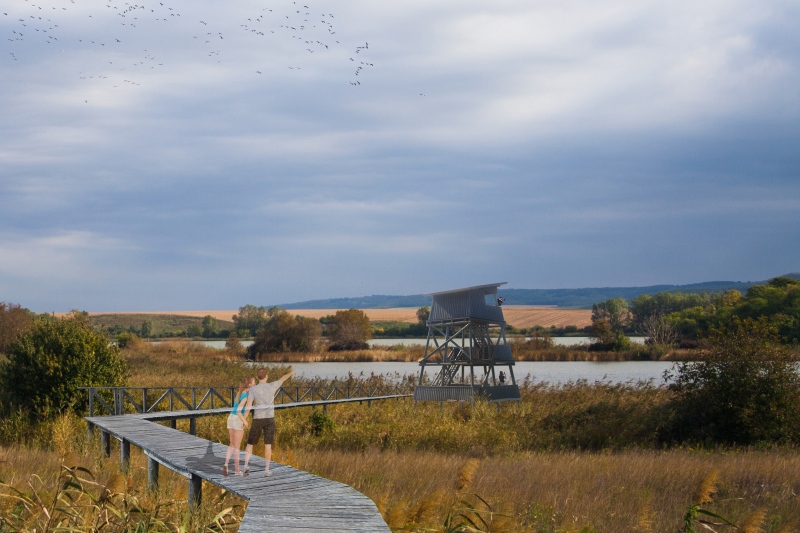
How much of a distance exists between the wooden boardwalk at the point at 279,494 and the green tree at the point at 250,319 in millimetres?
101541

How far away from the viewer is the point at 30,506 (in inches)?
294

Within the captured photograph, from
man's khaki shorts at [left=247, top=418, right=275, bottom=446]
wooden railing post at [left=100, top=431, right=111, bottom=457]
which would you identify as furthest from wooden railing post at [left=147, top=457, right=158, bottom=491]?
wooden railing post at [left=100, top=431, right=111, bottom=457]

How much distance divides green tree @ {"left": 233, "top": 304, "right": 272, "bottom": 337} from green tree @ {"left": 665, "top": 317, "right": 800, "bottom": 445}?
302ft

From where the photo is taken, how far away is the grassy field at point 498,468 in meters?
8.14

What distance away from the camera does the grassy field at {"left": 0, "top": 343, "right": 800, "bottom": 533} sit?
8.14m

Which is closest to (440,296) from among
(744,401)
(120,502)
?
(744,401)

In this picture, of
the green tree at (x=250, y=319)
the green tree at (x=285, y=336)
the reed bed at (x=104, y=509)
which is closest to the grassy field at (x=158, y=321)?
the green tree at (x=250, y=319)

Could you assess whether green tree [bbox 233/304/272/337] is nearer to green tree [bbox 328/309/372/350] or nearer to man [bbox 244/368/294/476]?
green tree [bbox 328/309/372/350]

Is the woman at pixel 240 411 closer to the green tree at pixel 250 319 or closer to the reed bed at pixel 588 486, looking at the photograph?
the reed bed at pixel 588 486

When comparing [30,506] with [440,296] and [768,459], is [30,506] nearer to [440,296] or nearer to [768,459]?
[768,459]

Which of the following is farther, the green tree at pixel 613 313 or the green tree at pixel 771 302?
the green tree at pixel 613 313

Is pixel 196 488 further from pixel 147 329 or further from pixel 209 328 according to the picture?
pixel 147 329

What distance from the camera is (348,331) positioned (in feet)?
265

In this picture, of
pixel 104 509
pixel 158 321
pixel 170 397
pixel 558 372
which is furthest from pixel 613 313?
pixel 104 509
